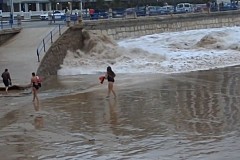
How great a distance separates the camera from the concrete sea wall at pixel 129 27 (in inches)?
1254

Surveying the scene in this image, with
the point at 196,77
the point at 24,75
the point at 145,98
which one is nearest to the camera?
the point at 145,98

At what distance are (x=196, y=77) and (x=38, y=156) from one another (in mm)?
16860

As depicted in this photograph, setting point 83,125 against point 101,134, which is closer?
point 101,134

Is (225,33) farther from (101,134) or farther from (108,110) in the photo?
(101,134)

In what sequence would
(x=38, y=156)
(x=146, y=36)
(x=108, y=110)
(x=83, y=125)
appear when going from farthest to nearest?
(x=146, y=36), (x=108, y=110), (x=83, y=125), (x=38, y=156)

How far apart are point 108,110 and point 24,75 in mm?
8608

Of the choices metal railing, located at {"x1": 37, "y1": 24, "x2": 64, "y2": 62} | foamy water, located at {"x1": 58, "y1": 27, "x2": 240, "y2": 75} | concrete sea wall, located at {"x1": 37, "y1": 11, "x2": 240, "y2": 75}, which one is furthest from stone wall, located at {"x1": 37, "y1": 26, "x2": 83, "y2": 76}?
foamy water, located at {"x1": 58, "y1": 27, "x2": 240, "y2": 75}

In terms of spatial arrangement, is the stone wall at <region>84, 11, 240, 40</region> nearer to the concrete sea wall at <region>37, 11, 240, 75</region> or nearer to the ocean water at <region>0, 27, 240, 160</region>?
the concrete sea wall at <region>37, 11, 240, 75</region>

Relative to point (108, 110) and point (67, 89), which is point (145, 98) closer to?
point (108, 110)

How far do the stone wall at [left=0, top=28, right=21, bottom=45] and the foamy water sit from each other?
3916 millimetres

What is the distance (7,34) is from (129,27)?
43.0 ft

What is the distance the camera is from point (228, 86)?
25.1 m

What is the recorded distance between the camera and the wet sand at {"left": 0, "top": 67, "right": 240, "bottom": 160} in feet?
44.0

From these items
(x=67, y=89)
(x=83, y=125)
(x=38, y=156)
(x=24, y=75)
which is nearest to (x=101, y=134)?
(x=83, y=125)
